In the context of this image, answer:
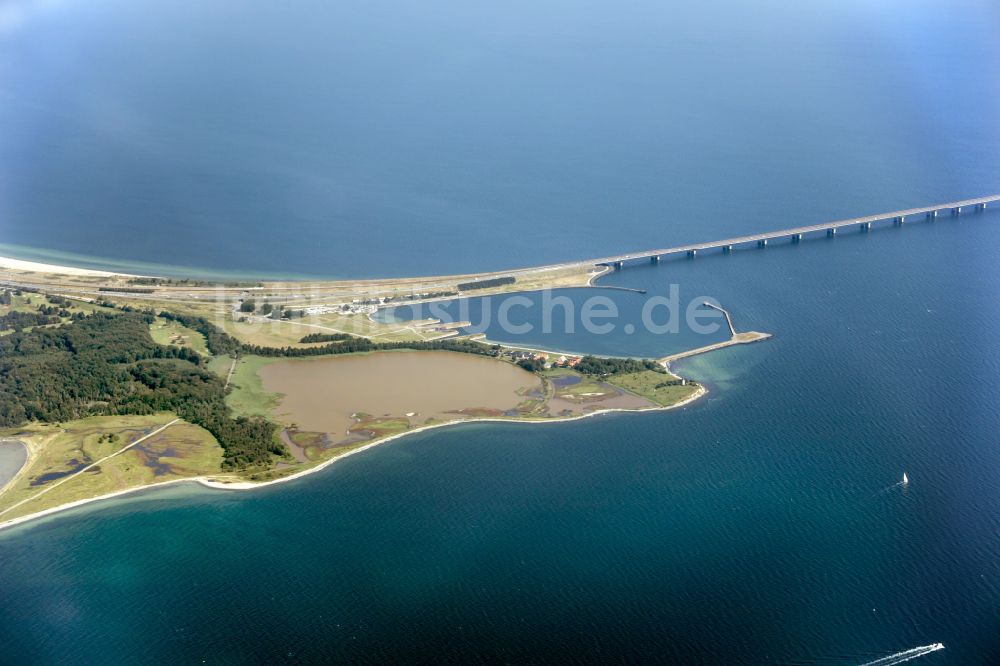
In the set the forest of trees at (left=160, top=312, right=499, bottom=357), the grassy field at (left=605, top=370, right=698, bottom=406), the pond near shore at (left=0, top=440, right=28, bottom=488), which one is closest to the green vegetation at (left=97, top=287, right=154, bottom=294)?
the forest of trees at (left=160, top=312, right=499, bottom=357)

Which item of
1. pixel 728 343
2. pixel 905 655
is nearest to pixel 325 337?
pixel 728 343

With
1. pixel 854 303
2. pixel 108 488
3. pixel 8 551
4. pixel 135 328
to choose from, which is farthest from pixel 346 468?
pixel 854 303

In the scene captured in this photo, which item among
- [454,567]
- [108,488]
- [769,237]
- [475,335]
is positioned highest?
[769,237]

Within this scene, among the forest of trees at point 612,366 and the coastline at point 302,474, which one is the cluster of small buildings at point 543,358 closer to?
the forest of trees at point 612,366

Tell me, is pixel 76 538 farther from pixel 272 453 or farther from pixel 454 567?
pixel 454 567

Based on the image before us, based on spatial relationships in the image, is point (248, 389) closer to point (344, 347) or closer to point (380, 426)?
point (344, 347)
